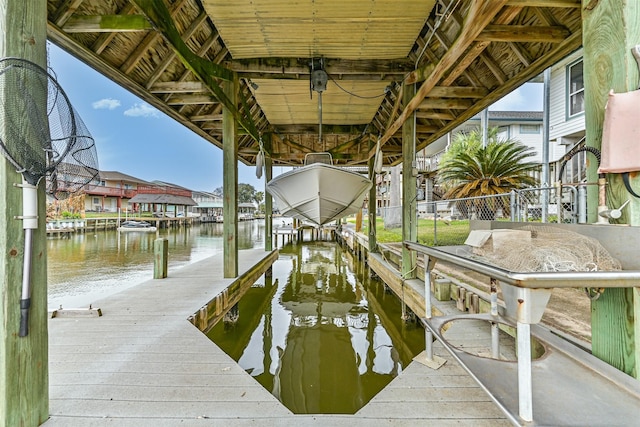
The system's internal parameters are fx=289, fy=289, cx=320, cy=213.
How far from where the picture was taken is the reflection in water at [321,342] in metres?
3.18

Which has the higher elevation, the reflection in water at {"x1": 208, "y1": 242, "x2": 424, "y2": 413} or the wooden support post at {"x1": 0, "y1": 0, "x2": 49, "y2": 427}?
the wooden support post at {"x1": 0, "y1": 0, "x2": 49, "y2": 427}

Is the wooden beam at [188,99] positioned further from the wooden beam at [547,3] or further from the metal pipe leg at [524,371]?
the metal pipe leg at [524,371]

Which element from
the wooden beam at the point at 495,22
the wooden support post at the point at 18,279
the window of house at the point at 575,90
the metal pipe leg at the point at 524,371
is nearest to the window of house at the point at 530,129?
the window of house at the point at 575,90

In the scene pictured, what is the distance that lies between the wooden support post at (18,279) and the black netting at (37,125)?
43 mm

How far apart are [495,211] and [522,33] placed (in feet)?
18.5

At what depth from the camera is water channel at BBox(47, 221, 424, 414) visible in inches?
128

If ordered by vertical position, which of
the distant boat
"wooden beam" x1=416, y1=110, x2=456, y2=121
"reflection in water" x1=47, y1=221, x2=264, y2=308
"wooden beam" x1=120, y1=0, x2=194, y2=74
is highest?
"wooden beam" x1=120, y1=0, x2=194, y2=74

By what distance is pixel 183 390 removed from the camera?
1797 millimetres

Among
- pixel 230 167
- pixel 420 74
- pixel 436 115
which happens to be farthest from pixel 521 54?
pixel 230 167

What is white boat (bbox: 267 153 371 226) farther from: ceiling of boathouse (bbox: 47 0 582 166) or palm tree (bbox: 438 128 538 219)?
palm tree (bbox: 438 128 538 219)

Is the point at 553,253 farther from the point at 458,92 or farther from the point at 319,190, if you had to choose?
the point at 319,190

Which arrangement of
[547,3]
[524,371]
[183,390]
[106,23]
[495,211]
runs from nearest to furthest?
[524,371]
[183,390]
[547,3]
[106,23]
[495,211]

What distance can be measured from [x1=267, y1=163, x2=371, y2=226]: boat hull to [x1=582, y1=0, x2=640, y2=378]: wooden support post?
4.01 metres

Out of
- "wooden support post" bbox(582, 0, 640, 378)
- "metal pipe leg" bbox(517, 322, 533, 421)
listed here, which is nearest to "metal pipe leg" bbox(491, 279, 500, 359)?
"wooden support post" bbox(582, 0, 640, 378)
